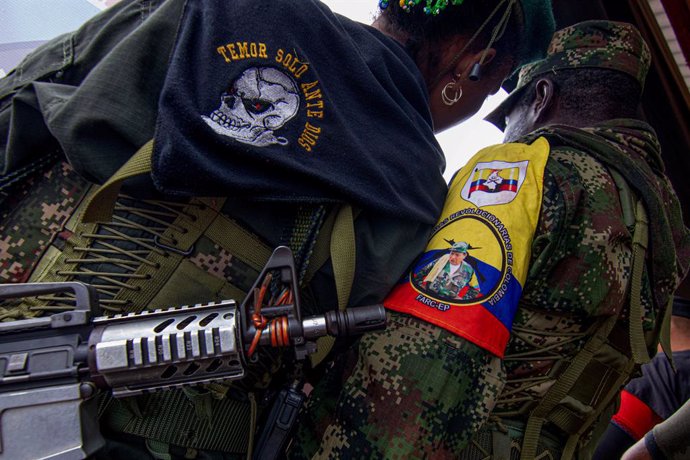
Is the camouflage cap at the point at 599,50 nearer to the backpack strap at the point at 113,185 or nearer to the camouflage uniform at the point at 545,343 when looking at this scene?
the camouflage uniform at the point at 545,343

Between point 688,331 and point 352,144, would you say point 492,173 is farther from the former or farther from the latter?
point 688,331

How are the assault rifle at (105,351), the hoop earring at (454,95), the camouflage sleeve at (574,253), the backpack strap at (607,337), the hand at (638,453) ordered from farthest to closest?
1. the hand at (638,453)
2. the hoop earring at (454,95)
3. the backpack strap at (607,337)
4. the camouflage sleeve at (574,253)
5. the assault rifle at (105,351)

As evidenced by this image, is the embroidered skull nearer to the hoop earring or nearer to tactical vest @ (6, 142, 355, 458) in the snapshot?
tactical vest @ (6, 142, 355, 458)

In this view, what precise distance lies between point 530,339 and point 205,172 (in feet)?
2.85

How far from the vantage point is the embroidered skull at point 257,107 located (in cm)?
83

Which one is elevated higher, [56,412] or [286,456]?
[56,412]

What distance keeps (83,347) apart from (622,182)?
1318 mm

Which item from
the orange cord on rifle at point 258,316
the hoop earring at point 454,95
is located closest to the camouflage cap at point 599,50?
the hoop earring at point 454,95

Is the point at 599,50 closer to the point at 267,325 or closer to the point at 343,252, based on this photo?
the point at 343,252

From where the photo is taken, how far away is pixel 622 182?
48.8 inches

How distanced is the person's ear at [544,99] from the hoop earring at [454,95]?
1.70 ft

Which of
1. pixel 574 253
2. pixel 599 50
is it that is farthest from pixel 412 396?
pixel 599 50

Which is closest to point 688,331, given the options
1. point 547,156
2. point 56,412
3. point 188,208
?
point 547,156

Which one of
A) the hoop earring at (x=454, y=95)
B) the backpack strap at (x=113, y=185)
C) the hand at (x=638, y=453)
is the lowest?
the hand at (x=638, y=453)
